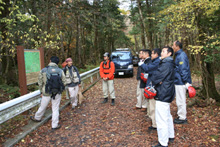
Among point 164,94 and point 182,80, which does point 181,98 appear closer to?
point 182,80

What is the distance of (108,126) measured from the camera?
480cm

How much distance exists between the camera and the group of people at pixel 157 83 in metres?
3.42

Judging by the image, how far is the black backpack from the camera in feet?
15.0

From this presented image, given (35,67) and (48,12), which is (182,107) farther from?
(48,12)

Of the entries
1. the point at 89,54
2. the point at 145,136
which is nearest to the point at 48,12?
the point at 145,136

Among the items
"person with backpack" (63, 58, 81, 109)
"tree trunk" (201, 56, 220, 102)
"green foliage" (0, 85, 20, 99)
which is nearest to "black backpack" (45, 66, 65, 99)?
"person with backpack" (63, 58, 81, 109)

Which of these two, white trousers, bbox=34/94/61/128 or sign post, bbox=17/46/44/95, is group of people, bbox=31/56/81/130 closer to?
white trousers, bbox=34/94/61/128

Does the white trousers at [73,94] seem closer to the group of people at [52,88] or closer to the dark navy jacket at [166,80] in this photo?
the group of people at [52,88]

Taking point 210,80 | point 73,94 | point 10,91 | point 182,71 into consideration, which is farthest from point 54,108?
point 210,80

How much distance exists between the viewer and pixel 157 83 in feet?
11.4

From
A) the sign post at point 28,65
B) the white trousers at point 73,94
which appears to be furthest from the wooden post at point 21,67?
the white trousers at point 73,94

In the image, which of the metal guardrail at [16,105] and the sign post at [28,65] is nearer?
the metal guardrail at [16,105]

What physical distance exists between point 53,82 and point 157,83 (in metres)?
2.90

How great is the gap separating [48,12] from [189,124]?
9.11 m
